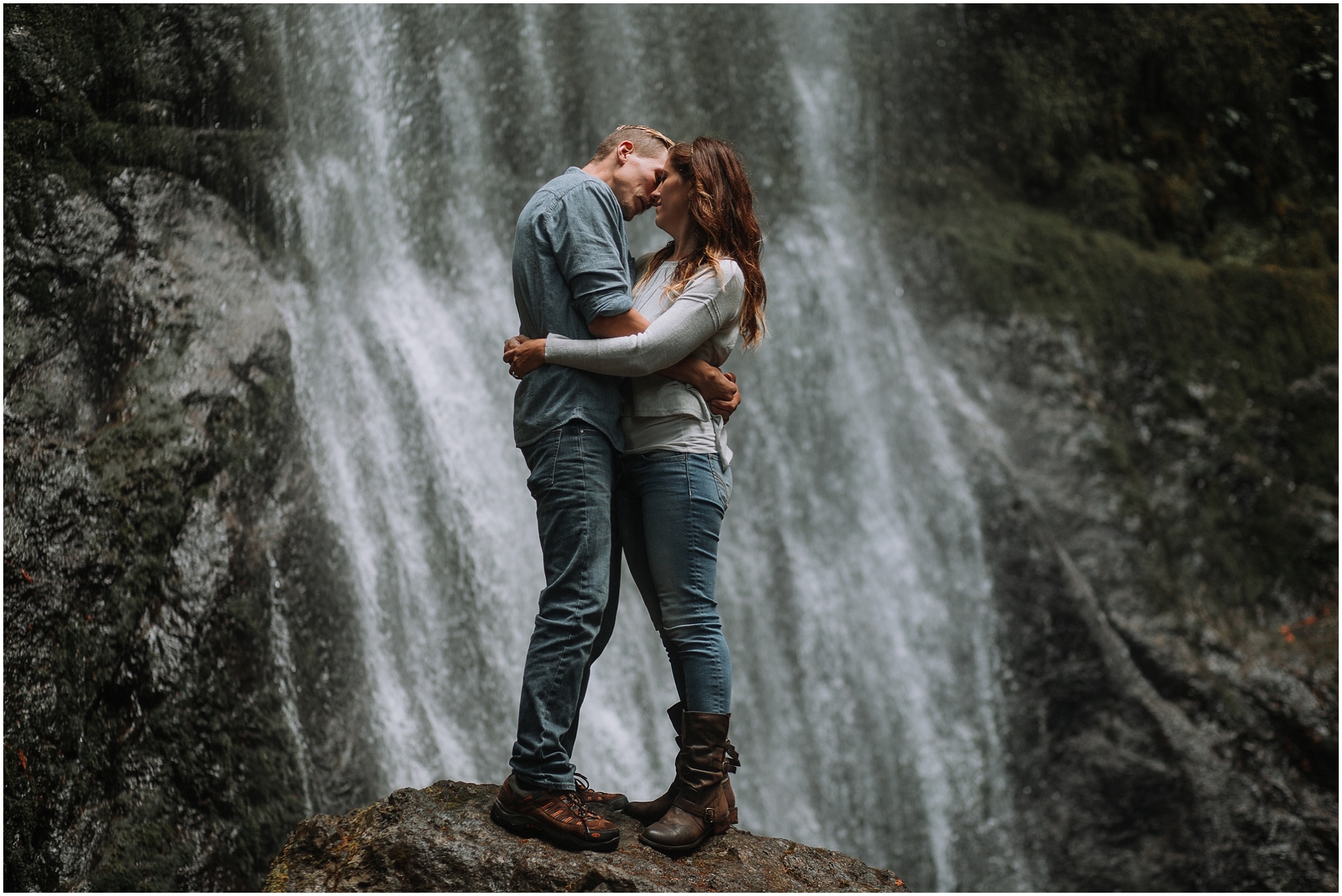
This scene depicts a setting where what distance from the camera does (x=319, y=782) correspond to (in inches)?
196

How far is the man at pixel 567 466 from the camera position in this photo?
256cm

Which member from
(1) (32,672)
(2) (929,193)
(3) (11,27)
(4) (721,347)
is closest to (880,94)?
(2) (929,193)

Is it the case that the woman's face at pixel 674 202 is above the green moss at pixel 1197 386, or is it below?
above

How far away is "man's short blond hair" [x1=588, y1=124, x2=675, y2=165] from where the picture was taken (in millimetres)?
2885

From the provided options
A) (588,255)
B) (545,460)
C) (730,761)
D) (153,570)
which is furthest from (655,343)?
(153,570)

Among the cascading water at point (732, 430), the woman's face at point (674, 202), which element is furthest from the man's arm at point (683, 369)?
the cascading water at point (732, 430)

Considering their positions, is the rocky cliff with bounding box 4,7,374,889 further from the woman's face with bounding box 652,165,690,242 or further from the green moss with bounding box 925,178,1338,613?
the green moss with bounding box 925,178,1338,613

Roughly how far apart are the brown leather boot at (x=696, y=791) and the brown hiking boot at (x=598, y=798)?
0.22m

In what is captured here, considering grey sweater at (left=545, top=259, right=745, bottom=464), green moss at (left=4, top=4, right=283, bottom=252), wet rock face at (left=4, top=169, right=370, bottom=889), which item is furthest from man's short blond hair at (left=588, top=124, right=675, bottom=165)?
green moss at (left=4, top=4, right=283, bottom=252)

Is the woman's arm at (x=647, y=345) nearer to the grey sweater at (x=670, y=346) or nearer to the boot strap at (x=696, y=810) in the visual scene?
the grey sweater at (x=670, y=346)

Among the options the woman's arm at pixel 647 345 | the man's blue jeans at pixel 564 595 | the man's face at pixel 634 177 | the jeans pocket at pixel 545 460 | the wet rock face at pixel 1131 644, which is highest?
the man's face at pixel 634 177

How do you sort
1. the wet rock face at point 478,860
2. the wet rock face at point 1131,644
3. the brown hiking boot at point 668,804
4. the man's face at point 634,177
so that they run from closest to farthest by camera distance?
1. the wet rock face at point 478,860
2. the brown hiking boot at point 668,804
3. the man's face at point 634,177
4. the wet rock face at point 1131,644

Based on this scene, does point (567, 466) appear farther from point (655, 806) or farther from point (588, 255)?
point (655, 806)

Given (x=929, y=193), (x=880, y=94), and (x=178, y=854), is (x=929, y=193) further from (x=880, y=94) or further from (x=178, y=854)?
(x=178, y=854)
